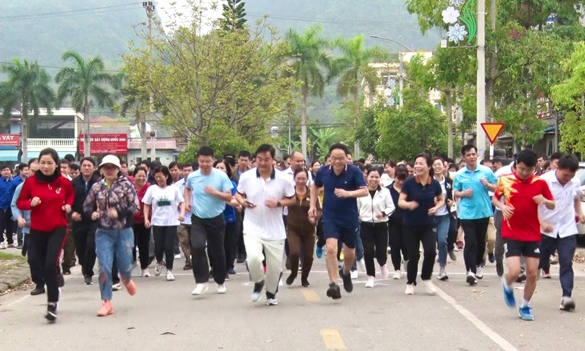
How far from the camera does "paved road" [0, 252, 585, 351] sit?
8617 millimetres

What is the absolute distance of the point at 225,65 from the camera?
34531 millimetres

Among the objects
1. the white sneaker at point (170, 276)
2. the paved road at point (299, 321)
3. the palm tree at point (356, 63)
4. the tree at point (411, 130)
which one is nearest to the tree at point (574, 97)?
the tree at point (411, 130)

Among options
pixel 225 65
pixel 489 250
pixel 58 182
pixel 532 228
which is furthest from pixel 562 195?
pixel 225 65

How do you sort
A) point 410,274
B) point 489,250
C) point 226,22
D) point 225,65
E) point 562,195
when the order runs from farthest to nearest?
1. point 226,22
2. point 225,65
3. point 489,250
4. point 410,274
5. point 562,195

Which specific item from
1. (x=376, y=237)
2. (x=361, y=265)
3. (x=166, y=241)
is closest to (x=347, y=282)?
(x=376, y=237)

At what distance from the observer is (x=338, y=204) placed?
1141cm

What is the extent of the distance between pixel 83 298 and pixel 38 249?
1.99 m

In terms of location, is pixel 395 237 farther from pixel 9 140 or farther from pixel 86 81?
pixel 9 140

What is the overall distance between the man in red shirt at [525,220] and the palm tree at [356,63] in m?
65.2

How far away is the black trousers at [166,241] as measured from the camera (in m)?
14.6

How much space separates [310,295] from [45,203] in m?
3.62

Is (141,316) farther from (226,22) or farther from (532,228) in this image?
(226,22)

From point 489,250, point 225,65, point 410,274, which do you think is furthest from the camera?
point 225,65

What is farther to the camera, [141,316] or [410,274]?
[410,274]
